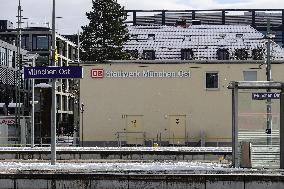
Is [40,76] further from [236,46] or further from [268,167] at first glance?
[236,46]

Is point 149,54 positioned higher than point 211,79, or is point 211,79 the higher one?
point 149,54

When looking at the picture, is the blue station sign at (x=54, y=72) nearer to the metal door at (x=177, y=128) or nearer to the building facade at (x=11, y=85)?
the metal door at (x=177, y=128)

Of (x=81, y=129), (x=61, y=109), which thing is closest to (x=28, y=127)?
(x=81, y=129)

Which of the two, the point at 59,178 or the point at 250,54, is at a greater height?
the point at 250,54

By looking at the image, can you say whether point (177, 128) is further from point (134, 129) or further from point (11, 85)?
point (11, 85)

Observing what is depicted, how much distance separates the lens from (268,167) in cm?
2150

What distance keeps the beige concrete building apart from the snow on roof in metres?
14.8

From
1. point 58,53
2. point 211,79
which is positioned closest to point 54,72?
point 211,79

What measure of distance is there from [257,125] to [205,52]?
25.9 m

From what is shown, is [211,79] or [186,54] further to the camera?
[186,54]

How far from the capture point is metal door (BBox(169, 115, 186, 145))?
52.1m

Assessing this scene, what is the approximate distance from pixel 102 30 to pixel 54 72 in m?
55.1

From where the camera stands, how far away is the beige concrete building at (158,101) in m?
51.9

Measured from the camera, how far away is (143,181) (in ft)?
59.6
